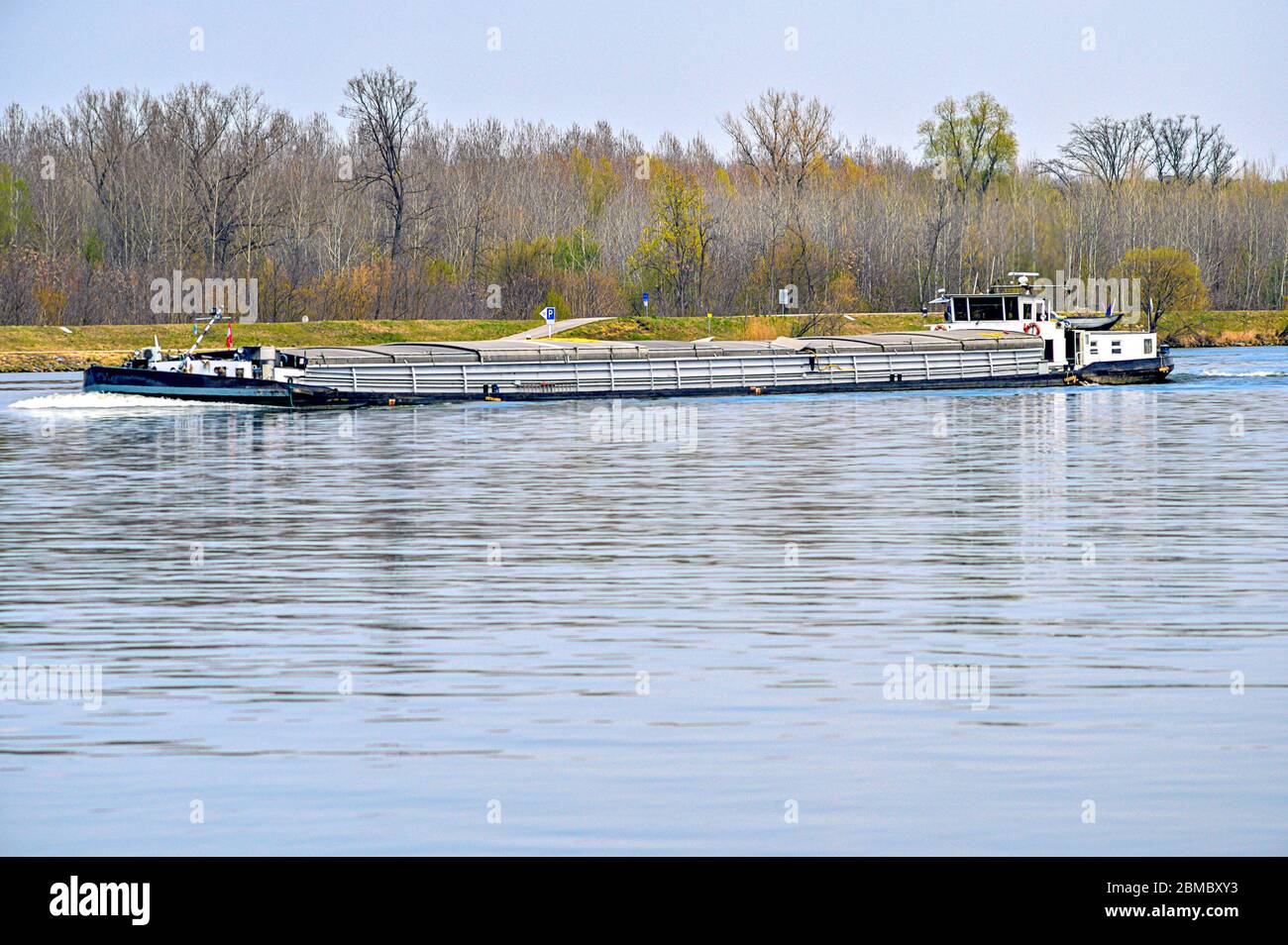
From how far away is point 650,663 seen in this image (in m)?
17.0

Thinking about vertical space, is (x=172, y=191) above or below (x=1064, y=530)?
above

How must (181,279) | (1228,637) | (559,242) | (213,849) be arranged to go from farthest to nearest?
(559,242), (181,279), (1228,637), (213,849)

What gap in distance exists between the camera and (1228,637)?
59.0 ft

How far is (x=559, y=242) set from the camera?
136375 millimetres

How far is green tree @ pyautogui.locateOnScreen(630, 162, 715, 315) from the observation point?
428 ft

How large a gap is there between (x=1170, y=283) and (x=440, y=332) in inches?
2284

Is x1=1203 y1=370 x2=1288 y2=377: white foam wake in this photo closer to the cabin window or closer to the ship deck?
the ship deck

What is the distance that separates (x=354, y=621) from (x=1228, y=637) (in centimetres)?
914

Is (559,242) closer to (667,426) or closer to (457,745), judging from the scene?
(667,426)

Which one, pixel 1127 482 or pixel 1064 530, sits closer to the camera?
pixel 1064 530

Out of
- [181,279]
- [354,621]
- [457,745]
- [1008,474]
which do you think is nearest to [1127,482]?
[1008,474]

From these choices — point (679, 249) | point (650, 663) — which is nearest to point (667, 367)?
point (679, 249)
